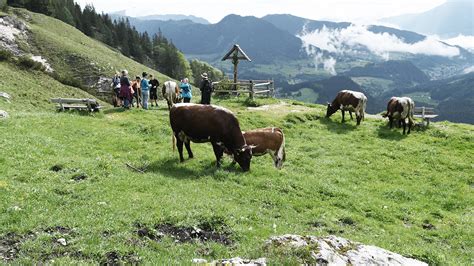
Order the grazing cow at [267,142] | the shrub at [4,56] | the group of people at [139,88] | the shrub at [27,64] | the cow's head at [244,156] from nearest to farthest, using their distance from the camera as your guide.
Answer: the cow's head at [244,156]
the grazing cow at [267,142]
the group of people at [139,88]
the shrub at [4,56]
the shrub at [27,64]

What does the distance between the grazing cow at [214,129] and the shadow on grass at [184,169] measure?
0.44 meters

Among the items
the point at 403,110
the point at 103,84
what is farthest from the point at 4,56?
the point at 403,110

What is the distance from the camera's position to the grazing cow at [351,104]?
1374 inches

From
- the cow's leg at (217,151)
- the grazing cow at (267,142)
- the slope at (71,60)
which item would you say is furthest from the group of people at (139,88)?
the slope at (71,60)

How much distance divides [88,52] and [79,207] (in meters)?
74.4

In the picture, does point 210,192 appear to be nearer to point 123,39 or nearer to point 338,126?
point 338,126

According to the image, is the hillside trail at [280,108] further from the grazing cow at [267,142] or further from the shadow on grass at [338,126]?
the grazing cow at [267,142]

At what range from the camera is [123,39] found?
146 meters

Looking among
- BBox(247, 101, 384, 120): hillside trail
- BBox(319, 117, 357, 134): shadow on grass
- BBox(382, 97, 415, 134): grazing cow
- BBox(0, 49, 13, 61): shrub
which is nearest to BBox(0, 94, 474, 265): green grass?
BBox(319, 117, 357, 134): shadow on grass

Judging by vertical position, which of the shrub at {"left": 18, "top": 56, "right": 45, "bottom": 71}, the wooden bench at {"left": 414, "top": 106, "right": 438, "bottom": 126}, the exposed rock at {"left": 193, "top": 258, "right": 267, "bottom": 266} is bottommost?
the wooden bench at {"left": 414, "top": 106, "right": 438, "bottom": 126}

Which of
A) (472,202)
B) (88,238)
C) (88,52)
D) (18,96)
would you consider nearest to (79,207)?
(88,238)

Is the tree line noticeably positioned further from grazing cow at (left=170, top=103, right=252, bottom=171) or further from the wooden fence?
grazing cow at (left=170, top=103, right=252, bottom=171)

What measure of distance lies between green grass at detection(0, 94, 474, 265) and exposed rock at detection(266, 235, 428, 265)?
51 cm

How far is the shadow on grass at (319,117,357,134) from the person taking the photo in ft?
→ 107
